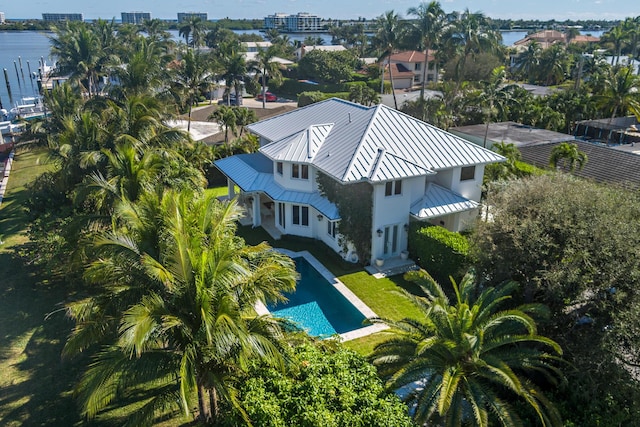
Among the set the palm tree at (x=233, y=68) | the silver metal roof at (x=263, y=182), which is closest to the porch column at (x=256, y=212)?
the silver metal roof at (x=263, y=182)

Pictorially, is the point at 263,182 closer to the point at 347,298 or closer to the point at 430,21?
the point at 347,298

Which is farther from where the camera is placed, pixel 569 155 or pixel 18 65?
pixel 18 65

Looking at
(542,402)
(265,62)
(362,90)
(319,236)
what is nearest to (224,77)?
(265,62)

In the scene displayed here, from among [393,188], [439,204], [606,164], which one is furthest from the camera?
[606,164]

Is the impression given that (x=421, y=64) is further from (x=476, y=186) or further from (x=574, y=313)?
(x=574, y=313)

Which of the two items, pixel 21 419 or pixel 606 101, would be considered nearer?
pixel 21 419

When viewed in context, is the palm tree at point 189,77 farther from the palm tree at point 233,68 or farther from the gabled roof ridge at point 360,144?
the gabled roof ridge at point 360,144

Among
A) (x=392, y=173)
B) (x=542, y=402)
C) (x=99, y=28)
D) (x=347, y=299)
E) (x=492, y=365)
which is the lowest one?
(x=347, y=299)

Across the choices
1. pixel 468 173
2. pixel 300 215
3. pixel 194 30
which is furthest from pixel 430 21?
pixel 194 30
